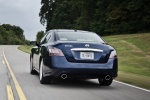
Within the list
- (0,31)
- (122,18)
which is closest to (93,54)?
(122,18)

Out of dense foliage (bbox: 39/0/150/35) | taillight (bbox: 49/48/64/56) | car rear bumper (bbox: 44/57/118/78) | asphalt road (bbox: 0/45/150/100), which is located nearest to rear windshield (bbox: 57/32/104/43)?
taillight (bbox: 49/48/64/56)

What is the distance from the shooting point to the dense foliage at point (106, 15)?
186 ft

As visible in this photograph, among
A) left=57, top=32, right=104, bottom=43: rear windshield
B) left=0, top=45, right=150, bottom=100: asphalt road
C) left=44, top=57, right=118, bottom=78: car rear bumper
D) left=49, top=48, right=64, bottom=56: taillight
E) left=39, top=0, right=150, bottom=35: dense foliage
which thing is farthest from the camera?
left=39, top=0, right=150, bottom=35: dense foliage

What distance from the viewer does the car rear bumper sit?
1020 cm

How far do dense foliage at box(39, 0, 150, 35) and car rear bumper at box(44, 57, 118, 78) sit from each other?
44.7m

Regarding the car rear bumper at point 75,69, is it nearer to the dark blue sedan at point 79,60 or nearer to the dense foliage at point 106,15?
the dark blue sedan at point 79,60

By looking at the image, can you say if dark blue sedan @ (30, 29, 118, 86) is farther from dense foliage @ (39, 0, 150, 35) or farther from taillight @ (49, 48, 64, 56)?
dense foliage @ (39, 0, 150, 35)

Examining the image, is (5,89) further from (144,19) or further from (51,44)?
(144,19)

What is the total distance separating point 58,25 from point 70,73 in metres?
76.1

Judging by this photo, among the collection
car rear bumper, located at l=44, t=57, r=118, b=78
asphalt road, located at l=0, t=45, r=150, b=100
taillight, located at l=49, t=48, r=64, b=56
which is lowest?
asphalt road, located at l=0, t=45, r=150, b=100

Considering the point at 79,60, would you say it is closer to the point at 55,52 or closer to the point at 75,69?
the point at 75,69

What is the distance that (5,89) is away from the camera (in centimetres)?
970

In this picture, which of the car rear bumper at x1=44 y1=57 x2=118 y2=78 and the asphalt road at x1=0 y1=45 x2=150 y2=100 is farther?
the car rear bumper at x1=44 y1=57 x2=118 y2=78

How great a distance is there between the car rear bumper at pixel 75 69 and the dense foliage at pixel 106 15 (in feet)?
147
